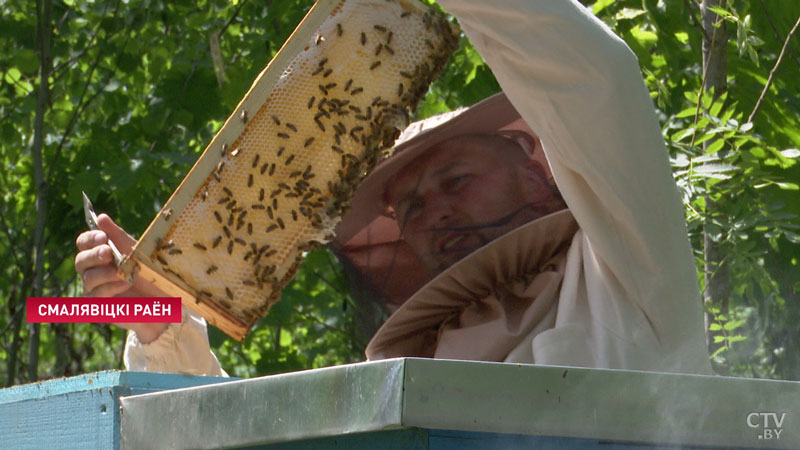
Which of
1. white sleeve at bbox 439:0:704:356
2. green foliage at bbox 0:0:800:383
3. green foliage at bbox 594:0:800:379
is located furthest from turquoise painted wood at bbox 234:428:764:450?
green foliage at bbox 594:0:800:379

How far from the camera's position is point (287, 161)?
5.50ft

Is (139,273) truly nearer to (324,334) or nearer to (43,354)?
(324,334)

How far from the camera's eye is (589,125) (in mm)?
1443

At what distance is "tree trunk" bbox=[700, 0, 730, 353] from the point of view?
2932 millimetres

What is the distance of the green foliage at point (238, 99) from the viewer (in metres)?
2.82

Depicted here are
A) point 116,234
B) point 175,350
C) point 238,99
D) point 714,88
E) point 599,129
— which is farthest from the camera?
point 238,99

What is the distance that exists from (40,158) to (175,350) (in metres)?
2.99

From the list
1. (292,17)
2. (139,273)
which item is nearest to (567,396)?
(139,273)

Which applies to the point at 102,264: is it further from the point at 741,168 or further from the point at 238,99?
the point at 238,99

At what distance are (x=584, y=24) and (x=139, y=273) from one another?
32.4 inches

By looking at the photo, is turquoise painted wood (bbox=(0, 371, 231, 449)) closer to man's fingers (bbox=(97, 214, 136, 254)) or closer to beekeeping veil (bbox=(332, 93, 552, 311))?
man's fingers (bbox=(97, 214, 136, 254))

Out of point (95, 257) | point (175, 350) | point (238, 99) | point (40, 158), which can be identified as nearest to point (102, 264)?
point (95, 257)

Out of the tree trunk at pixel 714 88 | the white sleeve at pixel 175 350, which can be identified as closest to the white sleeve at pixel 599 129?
the white sleeve at pixel 175 350

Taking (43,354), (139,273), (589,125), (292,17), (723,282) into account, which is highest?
(292,17)
